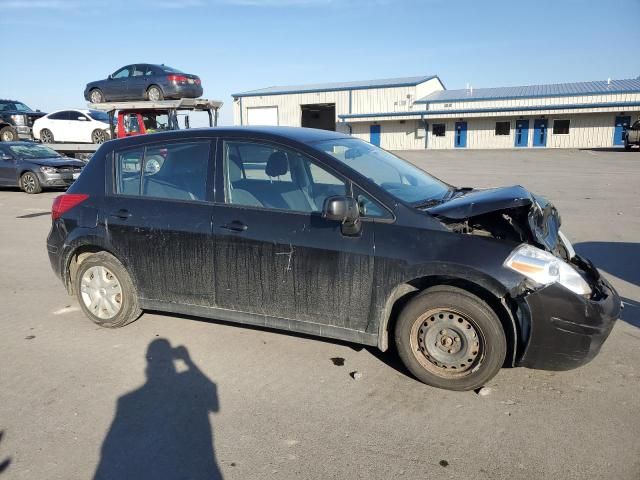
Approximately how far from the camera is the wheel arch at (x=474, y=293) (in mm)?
3426

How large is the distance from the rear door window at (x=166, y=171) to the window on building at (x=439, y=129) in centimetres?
4188

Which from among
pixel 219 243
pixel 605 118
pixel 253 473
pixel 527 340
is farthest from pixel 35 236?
pixel 605 118

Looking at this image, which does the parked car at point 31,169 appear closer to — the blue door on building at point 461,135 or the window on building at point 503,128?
the blue door on building at point 461,135

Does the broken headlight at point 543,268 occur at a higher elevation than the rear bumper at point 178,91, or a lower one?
lower

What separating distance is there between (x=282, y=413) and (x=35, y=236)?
25.2ft

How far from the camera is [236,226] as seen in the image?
4.07 meters

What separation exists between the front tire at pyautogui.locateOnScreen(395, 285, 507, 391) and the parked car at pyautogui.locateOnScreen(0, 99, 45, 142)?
24396mm

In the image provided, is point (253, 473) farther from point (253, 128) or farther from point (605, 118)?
point (605, 118)

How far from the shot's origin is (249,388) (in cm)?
371

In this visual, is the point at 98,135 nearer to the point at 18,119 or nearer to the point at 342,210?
the point at 18,119

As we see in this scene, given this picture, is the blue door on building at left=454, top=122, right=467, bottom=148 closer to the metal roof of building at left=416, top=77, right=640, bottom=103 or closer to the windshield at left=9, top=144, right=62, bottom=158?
the metal roof of building at left=416, top=77, right=640, bottom=103

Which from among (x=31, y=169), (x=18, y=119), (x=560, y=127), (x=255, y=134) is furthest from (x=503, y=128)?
(x=255, y=134)

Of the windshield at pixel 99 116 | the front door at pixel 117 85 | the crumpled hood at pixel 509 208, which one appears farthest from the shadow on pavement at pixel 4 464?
the windshield at pixel 99 116

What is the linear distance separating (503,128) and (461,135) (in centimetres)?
336
